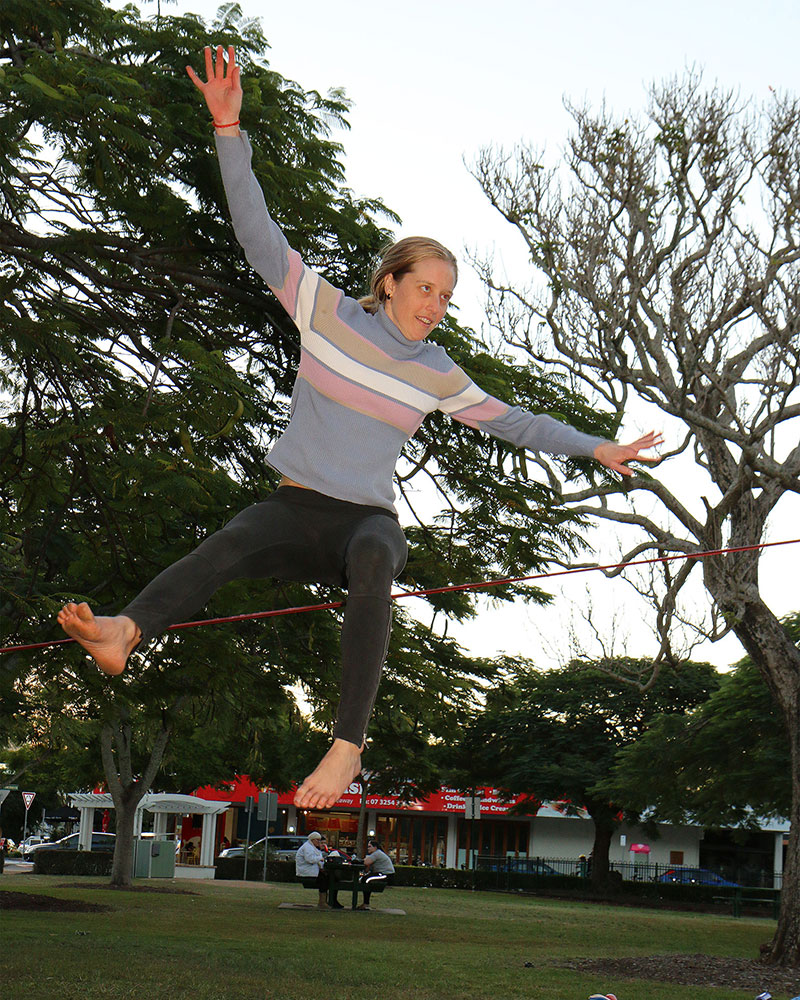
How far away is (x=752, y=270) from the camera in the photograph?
1587 cm

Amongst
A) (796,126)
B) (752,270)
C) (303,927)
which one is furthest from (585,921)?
(796,126)

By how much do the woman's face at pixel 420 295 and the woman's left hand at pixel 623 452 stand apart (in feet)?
2.28

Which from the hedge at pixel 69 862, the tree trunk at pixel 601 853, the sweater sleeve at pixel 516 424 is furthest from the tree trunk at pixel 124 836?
the sweater sleeve at pixel 516 424

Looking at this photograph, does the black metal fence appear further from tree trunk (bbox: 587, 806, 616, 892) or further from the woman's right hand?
the woman's right hand

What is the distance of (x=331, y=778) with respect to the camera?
2928 millimetres

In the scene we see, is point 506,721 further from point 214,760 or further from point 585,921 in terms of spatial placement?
point 585,921

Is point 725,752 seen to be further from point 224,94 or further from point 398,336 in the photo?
point 224,94

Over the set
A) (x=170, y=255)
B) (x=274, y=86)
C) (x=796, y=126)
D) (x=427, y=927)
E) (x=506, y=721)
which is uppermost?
(x=796, y=126)

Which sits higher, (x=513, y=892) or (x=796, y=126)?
(x=796, y=126)

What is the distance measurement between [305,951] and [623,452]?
1235cm

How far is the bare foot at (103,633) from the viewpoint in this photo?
293cm

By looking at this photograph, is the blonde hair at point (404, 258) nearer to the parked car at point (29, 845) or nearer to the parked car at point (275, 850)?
the parked car at point (275, 850)

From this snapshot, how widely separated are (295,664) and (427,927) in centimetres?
1118

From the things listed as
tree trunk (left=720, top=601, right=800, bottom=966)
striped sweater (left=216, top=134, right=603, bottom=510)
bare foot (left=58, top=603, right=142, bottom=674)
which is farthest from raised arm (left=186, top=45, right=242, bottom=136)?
tree trunk (left=720, top=601, right=800, bottom=966)
